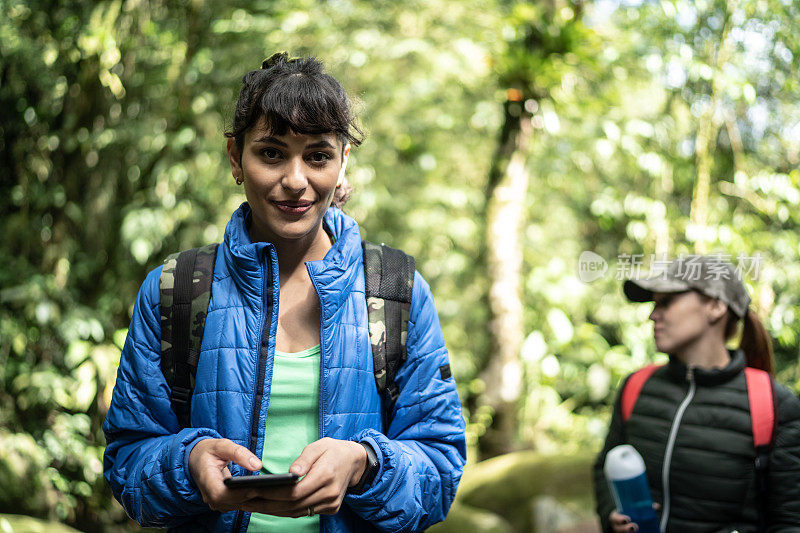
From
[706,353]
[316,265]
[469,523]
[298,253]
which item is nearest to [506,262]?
[469,523]

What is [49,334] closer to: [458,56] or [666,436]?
[666,436]

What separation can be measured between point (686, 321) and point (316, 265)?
5.78 ft

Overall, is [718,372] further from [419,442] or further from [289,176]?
[289,176]

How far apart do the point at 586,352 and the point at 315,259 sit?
474 cm

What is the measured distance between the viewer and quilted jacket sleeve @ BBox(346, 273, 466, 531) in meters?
1.42

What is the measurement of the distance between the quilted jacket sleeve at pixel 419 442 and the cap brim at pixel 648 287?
1.42 meters

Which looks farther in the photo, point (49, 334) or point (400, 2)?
point (400, 2)

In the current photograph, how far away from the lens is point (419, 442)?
1.55 meters

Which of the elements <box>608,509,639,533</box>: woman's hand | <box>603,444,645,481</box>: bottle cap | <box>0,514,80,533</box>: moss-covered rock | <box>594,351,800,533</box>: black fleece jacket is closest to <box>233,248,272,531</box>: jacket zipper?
<box>603,444,645,481</box>: bottle cap

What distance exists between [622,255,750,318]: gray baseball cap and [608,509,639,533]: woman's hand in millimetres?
868

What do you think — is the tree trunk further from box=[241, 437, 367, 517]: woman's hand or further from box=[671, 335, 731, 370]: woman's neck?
box=[241, 437, 367, 517]: woman's hand

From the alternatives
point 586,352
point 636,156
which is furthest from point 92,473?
point 636,156

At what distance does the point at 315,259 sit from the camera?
65.4 inches

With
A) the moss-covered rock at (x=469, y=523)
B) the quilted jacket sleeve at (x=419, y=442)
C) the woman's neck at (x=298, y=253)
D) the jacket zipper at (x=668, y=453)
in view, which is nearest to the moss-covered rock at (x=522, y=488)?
the moss-covered rock at (x=469, y=523)
